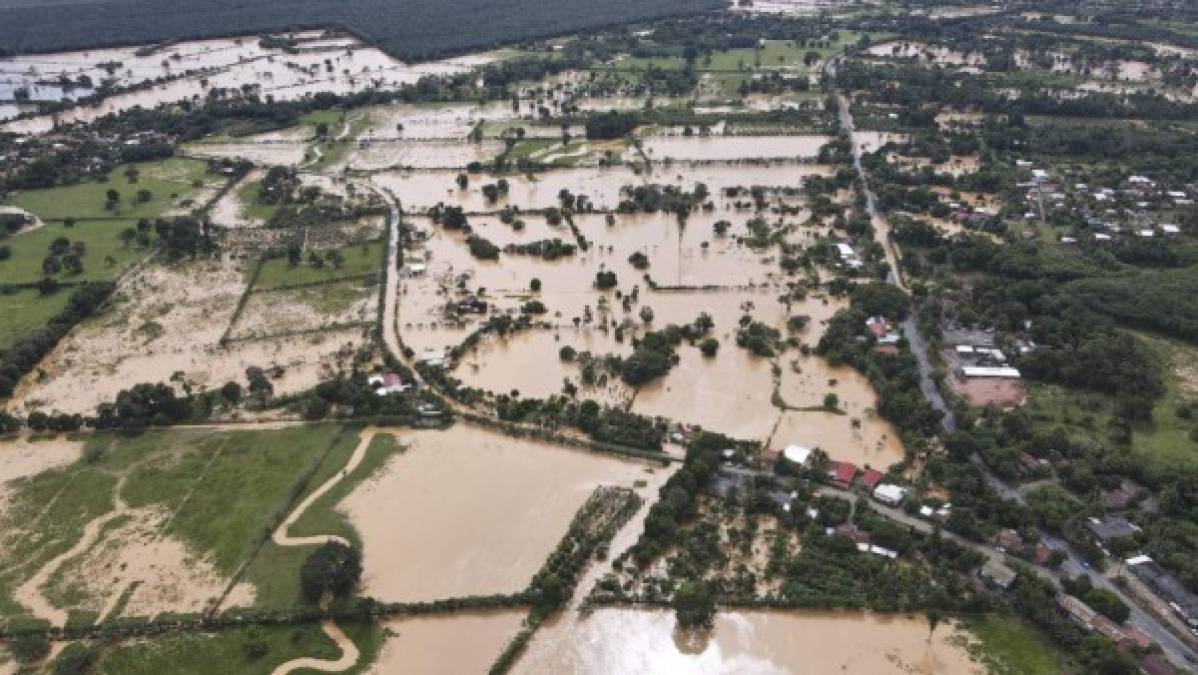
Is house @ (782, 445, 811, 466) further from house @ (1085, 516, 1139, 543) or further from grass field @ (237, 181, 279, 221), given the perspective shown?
grass field @ (237, 181, 279, 221)

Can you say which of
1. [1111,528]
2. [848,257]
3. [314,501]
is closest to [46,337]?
[314,501]

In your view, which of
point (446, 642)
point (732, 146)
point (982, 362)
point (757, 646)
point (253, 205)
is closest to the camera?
point (757, 646)

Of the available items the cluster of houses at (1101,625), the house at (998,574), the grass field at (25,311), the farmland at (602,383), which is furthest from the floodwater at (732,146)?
the cluster of houses at (1101,625)

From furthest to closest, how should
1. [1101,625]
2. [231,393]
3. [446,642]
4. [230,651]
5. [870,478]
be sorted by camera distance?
[231,393]
[870,478]
[446,642]
[230,651]
[1101,625]

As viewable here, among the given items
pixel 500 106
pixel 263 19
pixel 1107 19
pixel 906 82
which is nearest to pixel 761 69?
pixel 906 82

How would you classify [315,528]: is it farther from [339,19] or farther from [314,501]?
[339,19]

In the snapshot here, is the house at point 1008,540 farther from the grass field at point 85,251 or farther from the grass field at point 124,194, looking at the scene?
the grass field at point 124,194

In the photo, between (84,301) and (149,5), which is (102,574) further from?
(149,5)

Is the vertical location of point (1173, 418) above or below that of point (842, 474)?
below
